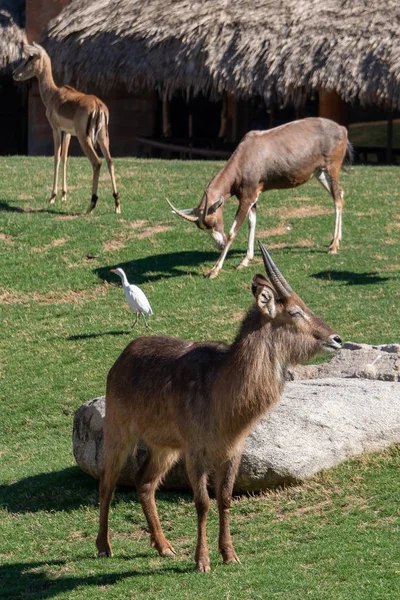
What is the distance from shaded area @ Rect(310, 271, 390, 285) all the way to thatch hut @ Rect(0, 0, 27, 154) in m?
14.0

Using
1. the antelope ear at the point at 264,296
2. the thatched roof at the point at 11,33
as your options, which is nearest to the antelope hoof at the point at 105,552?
the antelope ear at the point at 264,296

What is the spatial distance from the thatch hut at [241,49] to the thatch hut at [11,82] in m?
0.90

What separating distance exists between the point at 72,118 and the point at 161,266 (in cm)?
401

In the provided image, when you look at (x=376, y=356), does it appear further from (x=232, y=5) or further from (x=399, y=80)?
(x=232, y=5)

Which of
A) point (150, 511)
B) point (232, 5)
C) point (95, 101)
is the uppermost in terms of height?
point (232, 5)

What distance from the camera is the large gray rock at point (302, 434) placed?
787 cm

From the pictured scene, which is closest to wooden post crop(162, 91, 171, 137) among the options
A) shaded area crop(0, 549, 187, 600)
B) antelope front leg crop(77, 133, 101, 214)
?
antelope front leg crop(77, 133, 101, 214)

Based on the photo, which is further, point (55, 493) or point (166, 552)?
point (55, 493)

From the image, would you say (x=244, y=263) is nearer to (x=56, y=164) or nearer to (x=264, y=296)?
Answer: (x=56, y=164)

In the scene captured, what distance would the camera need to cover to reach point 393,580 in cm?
611

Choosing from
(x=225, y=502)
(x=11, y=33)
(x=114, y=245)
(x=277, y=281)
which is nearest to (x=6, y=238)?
(x=114, y=245)

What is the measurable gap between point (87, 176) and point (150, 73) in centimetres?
488

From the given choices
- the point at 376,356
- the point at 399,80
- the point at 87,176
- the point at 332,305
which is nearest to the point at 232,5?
the point at 399,80

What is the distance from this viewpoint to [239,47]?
916 inches
